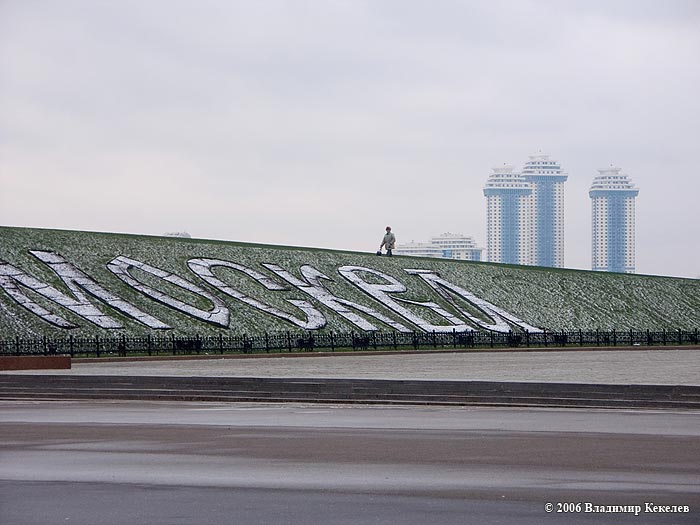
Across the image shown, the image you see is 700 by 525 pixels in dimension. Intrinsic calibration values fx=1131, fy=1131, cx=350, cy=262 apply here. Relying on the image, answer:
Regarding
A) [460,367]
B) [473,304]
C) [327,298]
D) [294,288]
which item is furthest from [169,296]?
[460,367]

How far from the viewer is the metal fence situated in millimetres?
40875

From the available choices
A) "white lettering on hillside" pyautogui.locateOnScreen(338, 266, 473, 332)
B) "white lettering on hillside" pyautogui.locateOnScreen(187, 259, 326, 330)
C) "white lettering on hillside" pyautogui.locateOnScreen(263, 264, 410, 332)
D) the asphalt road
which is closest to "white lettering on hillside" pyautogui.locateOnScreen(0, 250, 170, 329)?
"white lettering on hillside" pyautogui.locateOnScreen(187, 259, 326, 330)

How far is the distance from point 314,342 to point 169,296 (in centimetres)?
741

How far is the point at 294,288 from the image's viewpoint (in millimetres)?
52375

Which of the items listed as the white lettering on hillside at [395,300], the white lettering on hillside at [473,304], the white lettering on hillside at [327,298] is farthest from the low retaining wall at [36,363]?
the white lettering on hillside at [473,304]

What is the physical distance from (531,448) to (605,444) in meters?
1.10

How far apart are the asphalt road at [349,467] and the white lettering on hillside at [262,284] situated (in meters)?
27.0

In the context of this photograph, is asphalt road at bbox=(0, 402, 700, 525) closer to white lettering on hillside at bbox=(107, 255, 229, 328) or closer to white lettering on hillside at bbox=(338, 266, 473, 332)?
white lettering on hillside at bbox=(107, 255, 229, 328)

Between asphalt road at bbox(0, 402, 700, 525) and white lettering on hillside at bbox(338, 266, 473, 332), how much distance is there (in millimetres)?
29337

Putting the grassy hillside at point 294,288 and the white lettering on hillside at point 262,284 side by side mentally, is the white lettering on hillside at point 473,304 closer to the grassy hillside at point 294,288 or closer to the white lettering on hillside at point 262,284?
the grassy hillside at point 294,288

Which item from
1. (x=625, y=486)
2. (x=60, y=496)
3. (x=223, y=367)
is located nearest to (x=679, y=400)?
(x=625, y=486)

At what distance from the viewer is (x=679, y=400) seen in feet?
70.9

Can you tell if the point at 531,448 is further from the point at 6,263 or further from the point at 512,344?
the point at 6,263

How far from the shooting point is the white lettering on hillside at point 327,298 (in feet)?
163
